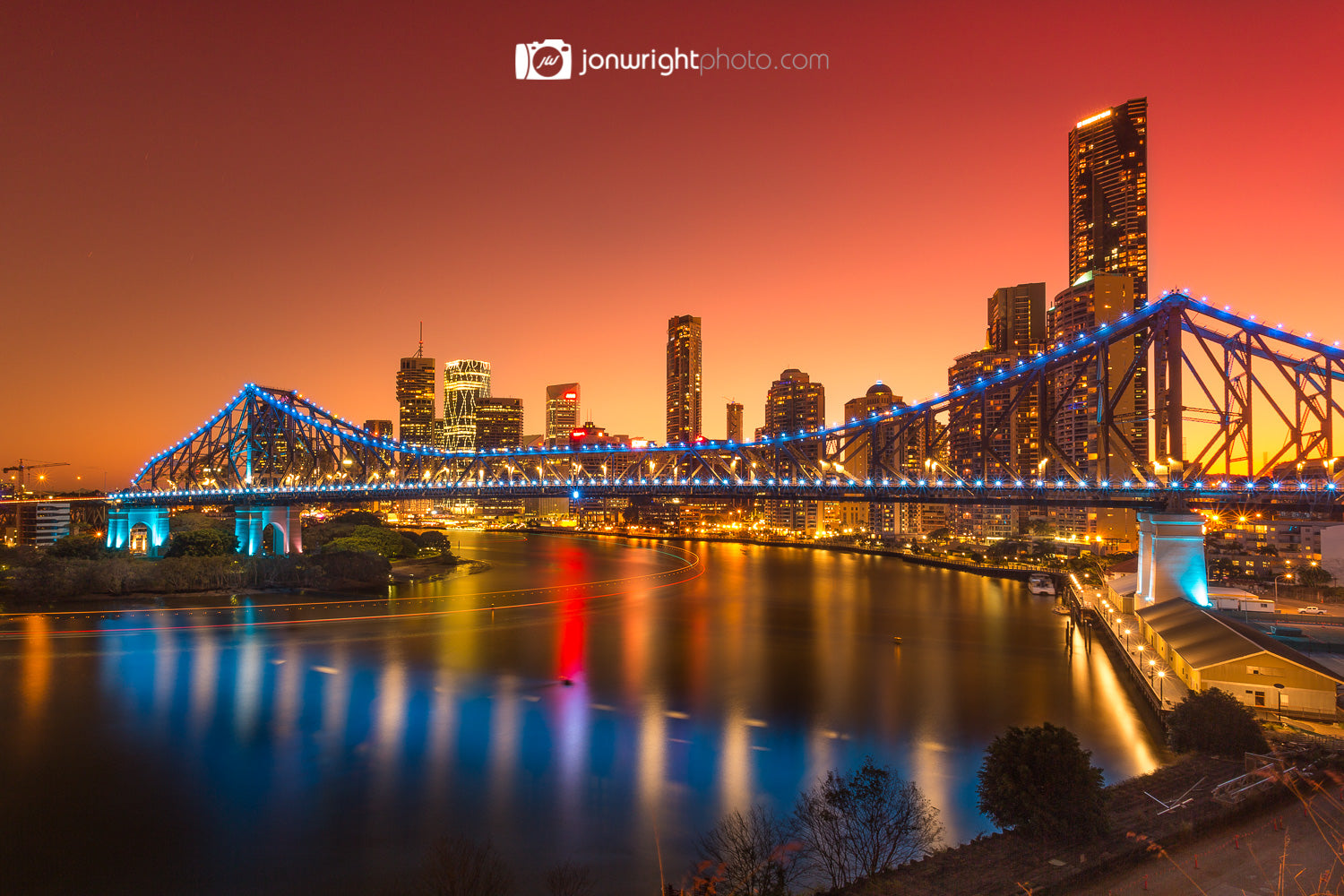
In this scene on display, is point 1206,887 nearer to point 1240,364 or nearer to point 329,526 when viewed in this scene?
point 1240,364

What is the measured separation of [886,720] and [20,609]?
43.8 meters

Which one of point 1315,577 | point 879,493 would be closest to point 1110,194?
point 1315,577

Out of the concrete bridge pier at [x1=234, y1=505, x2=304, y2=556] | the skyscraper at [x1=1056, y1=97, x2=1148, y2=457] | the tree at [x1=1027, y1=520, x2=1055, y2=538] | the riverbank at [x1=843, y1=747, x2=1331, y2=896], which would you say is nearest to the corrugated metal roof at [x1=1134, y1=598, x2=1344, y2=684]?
the riverbank at [x1=843, y1=747, x2=1331, y2=896]

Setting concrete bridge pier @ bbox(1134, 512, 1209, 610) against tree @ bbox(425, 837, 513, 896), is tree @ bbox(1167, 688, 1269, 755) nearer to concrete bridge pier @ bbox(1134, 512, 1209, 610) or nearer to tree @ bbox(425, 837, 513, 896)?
concrete bridge pier @ bbox(1134, 512, 1209, 610)

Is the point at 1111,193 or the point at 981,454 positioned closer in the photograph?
the point at 981,454

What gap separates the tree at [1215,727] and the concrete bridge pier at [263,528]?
2260 inches

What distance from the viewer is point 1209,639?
2398cm

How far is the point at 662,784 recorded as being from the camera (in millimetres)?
18844

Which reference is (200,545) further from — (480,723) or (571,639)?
(480,723)

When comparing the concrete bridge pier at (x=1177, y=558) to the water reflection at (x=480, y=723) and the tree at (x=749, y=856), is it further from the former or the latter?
the tree at (x=749, y=856)

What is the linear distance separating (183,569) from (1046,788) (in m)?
50.7

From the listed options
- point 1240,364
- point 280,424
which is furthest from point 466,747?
point 280,424

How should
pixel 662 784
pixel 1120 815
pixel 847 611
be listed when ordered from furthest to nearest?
pixel 847 611, pixel 662 784, pixel 1120 815

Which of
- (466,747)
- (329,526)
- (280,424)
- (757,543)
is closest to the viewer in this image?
(466,747)
